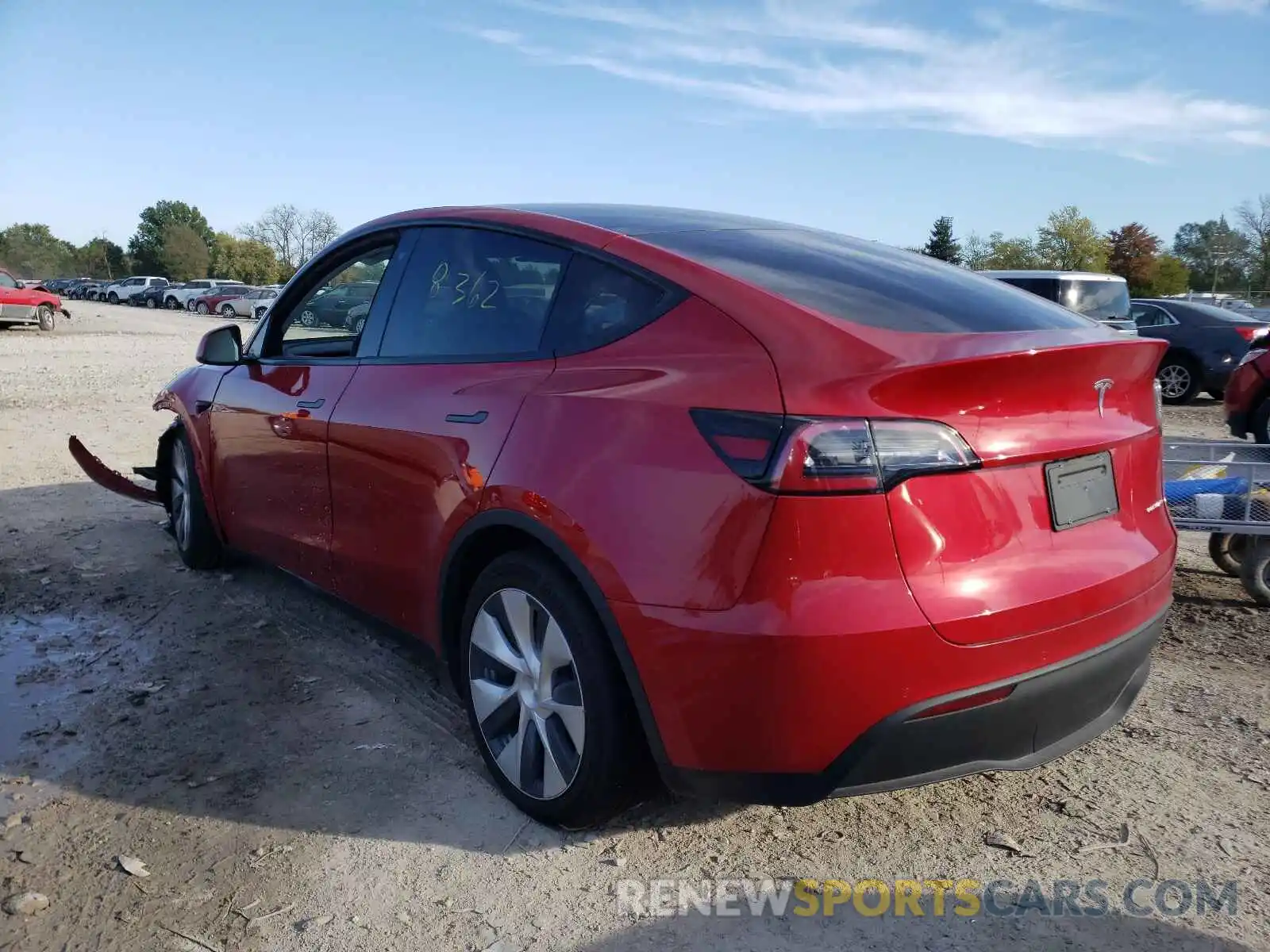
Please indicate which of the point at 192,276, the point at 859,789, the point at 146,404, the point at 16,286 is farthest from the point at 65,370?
the point at 192,276

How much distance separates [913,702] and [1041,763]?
1.65 ft

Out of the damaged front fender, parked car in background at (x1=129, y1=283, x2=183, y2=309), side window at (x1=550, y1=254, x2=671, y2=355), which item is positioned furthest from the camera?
parked car in background at (x1=129, y1=283, x2=183, y2=309)

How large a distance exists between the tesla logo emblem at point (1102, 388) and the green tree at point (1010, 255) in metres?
67.5

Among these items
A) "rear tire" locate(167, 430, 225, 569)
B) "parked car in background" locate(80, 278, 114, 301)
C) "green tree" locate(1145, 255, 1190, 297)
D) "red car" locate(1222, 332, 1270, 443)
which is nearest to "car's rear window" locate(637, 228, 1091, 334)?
"rear tire" locate(167, 430, 225, 569)

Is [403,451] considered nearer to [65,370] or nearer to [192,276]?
[65,370]

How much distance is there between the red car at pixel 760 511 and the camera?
7.34 feet

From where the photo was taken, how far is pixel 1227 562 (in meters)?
5.26

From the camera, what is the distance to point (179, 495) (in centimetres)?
543

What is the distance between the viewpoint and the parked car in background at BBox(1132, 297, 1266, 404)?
556 inches

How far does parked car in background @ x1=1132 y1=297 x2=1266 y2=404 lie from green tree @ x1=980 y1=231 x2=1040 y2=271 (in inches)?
2125

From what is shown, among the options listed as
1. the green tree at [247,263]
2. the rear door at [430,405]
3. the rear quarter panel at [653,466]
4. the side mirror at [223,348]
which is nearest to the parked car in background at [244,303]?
the green tree at [247,263]

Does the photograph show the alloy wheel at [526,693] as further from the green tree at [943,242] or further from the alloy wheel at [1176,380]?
the green tree at [943,242]

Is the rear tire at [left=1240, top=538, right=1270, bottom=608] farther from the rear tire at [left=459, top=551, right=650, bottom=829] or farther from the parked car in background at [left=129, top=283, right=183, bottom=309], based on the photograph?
the parked car in background at [left=129, top=283, right=183, bottom=309]

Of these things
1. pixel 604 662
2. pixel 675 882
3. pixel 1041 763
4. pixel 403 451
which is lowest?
pixel 675 882
